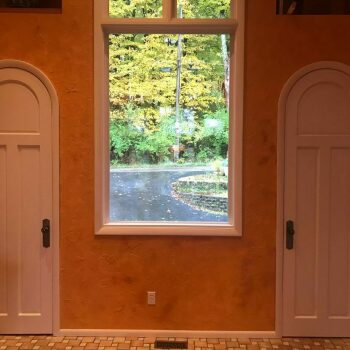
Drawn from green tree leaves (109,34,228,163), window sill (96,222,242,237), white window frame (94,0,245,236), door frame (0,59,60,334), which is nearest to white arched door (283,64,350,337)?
white window frame (94,0,245,236)

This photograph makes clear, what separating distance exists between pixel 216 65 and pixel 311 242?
1.64m

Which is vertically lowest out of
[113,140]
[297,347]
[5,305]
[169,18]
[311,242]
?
[297,347]

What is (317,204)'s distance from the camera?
354cm

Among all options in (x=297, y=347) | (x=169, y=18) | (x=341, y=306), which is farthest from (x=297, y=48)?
(x=297, y=347)

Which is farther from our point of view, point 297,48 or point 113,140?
point 113,140

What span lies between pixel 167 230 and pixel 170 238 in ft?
0.23

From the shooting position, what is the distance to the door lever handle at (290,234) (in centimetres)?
353

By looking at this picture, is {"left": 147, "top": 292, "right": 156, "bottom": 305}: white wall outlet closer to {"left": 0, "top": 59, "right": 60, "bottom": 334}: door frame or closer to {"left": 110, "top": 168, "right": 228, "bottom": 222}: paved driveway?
{"left": 110, "top": 168, "right": 228, "bottom": 222}: paved driveway

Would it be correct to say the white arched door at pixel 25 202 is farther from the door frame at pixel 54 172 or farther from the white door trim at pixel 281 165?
the white door trim at pixel 281 165

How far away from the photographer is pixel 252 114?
11.5 feet

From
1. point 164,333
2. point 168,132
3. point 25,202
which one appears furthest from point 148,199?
point 164,333

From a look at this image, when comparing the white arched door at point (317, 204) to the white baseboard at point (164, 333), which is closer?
the white arched door at point (317, 204)

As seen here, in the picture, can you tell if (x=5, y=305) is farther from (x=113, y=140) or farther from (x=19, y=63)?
(x=19, y=63)

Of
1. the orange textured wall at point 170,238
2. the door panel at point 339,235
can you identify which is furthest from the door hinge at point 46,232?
the door panel at point 339,235
